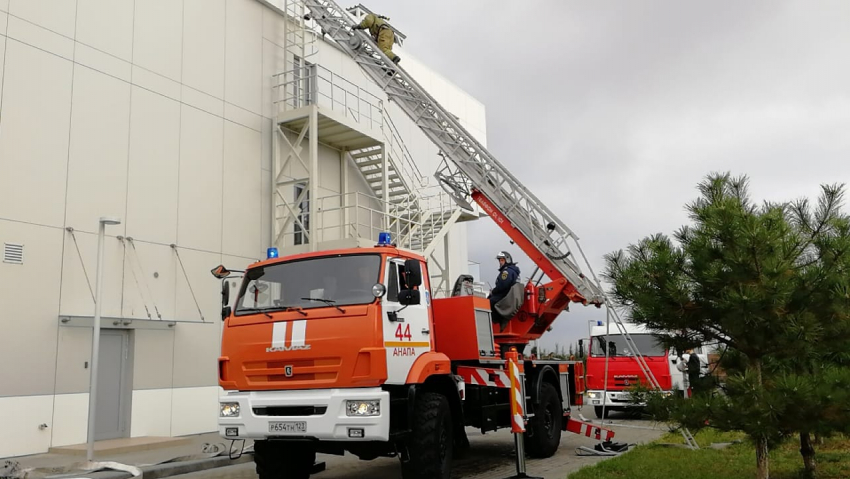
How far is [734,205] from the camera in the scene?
22.6 ft

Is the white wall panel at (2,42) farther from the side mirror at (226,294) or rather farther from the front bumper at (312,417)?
the front bumper at (312,417)

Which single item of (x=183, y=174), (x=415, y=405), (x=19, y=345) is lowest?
(x=415, y=405)

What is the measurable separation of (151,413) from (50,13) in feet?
25.4

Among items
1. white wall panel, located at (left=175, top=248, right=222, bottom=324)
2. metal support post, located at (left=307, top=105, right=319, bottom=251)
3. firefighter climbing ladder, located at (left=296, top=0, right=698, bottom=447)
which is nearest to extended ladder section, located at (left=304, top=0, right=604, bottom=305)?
firefighter climbing ladder, located at (left=296, top=0, right=698, bottom=447)

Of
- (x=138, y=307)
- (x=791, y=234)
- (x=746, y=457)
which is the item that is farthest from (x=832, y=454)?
(x=138, y=307)

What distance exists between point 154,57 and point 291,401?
10136 millimetres

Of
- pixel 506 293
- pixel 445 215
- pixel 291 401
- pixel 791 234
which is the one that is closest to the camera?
pixel 791 234

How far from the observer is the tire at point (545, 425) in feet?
36.2

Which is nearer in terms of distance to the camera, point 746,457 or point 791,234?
point 791,234

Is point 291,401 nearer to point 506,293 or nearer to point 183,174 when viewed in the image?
point 506,293

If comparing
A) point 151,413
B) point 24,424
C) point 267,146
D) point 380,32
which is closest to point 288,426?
point 24,424

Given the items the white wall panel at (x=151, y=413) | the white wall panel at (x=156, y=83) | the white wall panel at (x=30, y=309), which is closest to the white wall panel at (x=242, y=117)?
Answer: the white wall panel at (x=156, y=83)

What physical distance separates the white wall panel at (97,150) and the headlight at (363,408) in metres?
8.18

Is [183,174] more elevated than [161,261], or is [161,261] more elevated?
[183,174]
